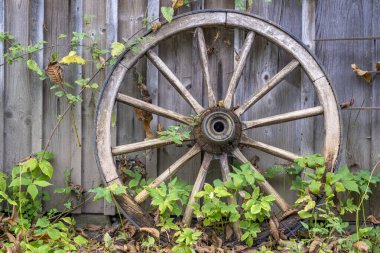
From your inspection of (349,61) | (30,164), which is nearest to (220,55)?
(349,61)

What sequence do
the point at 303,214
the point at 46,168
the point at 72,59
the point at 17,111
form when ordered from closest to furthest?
the point at 303,214 → the point at 46,168 → the point at 72,59 → the point at 17,111

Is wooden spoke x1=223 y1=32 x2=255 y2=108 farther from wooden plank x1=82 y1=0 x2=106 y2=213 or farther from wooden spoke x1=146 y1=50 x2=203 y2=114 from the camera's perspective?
wooden plank x1=82 y1=0 x2=106 y2=213

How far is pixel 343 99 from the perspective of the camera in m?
3.58

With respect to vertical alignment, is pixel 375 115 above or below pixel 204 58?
below

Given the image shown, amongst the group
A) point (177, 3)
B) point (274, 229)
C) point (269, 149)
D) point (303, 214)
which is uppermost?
point (177, 3)

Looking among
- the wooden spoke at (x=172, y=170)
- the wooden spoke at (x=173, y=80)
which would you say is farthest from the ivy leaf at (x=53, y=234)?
the wooden spoke at (x=173, y=80)

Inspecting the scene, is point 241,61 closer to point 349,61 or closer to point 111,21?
point 349,61

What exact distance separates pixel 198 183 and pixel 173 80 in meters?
0.69

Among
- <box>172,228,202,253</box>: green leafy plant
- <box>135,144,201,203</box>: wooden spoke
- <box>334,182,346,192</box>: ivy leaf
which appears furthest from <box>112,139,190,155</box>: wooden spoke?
<box>334,182,346,192</box>: ivy leaf

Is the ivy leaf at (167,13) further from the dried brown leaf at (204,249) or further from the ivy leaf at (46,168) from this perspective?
the dried brown leaf at (204,249)

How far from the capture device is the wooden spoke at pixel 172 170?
334cm

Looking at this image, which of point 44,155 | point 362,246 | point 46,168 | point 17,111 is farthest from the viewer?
point 17,111

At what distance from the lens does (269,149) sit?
3.37m

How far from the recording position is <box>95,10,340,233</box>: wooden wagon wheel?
3293mm
